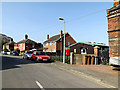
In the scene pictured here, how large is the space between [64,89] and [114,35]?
26.6 ft

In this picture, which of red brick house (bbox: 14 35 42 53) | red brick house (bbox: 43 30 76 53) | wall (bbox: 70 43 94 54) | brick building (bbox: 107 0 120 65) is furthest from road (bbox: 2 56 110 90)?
red brick house (bbox: 14 35 42 53)

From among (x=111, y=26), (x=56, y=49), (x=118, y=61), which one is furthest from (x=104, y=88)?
(x=56, y=49)

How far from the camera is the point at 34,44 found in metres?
65.4

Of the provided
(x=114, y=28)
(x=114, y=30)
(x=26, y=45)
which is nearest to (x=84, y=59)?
(x=114, y=30)

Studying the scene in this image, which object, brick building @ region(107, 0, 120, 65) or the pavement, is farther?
brick building @ region(107, 0, 120, 65)

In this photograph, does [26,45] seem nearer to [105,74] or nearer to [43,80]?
[105,74]

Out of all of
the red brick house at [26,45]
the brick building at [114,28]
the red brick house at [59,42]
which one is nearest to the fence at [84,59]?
the brick building at [114,28]

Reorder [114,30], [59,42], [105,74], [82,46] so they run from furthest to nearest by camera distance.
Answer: [59,42] < [82,46] < [114,30] < [105,74]

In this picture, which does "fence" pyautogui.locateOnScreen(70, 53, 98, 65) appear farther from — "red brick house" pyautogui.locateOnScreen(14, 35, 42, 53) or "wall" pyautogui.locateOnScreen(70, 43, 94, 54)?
"red brick house" pyautogui.locateOnScreen(14, 35, 42, 53)

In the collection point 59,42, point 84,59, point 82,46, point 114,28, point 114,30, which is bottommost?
point 84,59

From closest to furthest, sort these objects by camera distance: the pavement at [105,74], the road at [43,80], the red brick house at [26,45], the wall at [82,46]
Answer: the road at [43,80]
the pavement at [105,74]
the wall at [82,46]
the red brick house at [26,45]

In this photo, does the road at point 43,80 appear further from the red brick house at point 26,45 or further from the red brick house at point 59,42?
the red brick house at point 26,45

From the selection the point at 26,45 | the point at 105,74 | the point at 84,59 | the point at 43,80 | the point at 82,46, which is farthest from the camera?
the point at 26,45

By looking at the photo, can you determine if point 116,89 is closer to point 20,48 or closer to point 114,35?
point 114,35
